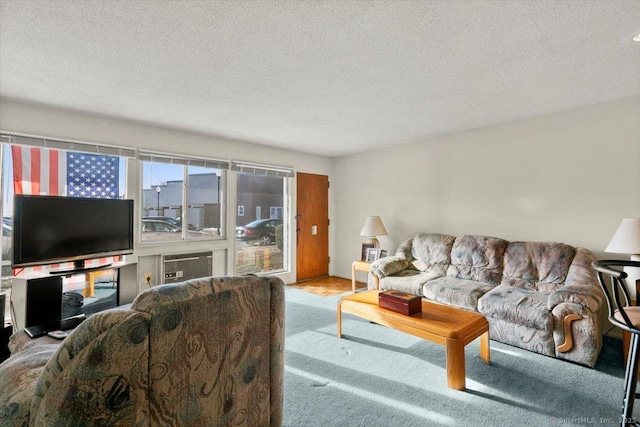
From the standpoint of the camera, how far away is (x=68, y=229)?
9.48 ft

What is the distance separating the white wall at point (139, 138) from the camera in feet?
10.00

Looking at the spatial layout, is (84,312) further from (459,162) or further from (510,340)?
(459,162)

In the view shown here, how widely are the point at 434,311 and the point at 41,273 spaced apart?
3.41 metres

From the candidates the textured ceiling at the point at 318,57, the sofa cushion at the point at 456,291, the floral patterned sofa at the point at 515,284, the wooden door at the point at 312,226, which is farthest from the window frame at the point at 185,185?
the sofa cushion at the point at 456,291

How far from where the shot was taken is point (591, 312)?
2.38 meters

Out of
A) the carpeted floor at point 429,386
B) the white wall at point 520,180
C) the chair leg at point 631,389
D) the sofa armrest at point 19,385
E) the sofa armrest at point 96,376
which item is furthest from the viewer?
the white wall at point 520,180

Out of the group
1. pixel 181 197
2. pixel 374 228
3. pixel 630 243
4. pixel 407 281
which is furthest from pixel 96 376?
pixel 374 228

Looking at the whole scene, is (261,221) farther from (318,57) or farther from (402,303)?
(318,57)

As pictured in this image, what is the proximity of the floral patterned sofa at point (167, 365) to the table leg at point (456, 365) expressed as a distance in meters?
1.29

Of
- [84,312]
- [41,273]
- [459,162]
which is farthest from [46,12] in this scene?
[459,162]

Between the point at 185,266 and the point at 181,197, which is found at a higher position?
the point at 181,197

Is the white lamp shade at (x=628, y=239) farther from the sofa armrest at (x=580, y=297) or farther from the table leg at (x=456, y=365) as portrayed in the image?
the table leg at (x=456, y=365)

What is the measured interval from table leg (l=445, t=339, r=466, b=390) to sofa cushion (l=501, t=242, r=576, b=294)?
1570mm

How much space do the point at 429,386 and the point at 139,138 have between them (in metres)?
3.94
